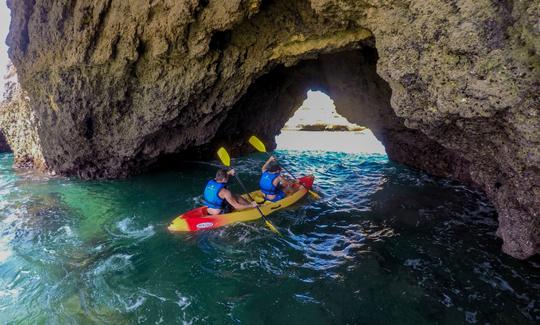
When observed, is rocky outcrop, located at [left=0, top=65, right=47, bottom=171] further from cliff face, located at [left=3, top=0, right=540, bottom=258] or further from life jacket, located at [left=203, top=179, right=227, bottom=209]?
life jacket, located at [left=203, top=179, right=227, bottom=209]

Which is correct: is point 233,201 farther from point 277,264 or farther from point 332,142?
point 332,142

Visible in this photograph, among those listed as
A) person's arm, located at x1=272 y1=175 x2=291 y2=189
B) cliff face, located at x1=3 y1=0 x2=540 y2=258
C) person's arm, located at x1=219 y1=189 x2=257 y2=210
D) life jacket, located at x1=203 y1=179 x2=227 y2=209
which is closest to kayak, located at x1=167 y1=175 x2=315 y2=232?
person's arm, located at x1=219 y1=189 x2=257 y2=210

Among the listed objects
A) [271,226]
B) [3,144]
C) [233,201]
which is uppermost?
[3,144]

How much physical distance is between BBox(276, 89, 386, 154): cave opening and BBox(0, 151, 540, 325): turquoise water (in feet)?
17.5

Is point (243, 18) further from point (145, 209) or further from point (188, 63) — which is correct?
point (145, 209)

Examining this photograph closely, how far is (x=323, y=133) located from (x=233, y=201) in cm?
1018

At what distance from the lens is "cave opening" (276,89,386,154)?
13.1m

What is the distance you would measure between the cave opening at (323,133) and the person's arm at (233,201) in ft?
21.9

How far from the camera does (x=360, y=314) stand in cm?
388

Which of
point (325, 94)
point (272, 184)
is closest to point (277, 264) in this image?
point (272, 184)

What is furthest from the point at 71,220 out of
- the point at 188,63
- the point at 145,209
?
the point at 188,63

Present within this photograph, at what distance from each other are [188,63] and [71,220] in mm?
3916

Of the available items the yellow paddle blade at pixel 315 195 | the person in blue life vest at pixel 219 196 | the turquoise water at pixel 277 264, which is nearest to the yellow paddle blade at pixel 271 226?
the turquoise water at pixel 277 264

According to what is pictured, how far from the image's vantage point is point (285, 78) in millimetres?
10547
